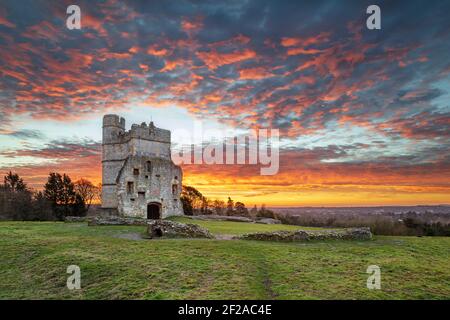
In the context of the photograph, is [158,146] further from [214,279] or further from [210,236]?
[214,279]

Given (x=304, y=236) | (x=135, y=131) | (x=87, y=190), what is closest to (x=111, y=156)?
(x=135, y=131)

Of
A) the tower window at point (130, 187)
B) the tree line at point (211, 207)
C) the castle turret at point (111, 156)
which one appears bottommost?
the tree line at point (211, 207)

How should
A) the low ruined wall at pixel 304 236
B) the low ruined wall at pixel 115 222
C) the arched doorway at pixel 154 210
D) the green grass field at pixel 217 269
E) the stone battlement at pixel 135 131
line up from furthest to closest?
the stone battlement at pixel 135 131
the arched doorway at pixel 154 210
the low ruined wall at pixel 115 222
the low ruined wall at pixel 304 236
the green grass field at pixel 217 269

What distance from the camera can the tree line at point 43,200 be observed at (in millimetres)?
43678

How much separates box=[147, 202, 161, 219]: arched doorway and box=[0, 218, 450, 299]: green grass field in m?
17.8

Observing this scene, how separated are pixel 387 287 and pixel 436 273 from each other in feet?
11.4

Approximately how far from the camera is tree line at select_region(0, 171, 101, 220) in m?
43.7

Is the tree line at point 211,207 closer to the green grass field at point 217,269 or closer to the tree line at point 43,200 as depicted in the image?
the tree line at point 43,200

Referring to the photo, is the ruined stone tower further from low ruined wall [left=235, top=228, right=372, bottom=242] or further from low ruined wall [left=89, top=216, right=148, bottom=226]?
low ruined wall [left=235, top=228, right=372, bottom=242]

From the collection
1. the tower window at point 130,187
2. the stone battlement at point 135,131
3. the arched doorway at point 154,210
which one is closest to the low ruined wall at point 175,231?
the tower window at point 130,187

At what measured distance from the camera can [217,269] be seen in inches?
483

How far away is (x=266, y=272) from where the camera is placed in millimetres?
12062

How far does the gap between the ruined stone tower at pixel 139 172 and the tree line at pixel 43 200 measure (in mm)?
14068

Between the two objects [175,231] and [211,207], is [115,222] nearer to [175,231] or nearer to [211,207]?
[175,231]
